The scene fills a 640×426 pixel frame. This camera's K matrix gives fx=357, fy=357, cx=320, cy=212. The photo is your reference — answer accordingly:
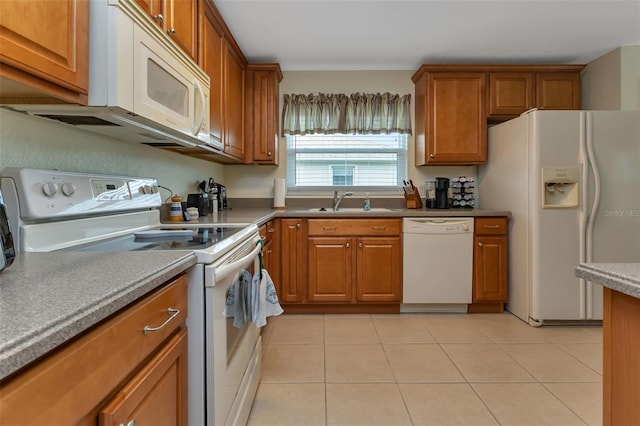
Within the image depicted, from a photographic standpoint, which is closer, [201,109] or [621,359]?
[621,359]

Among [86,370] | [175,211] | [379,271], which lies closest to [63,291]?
[86,370]

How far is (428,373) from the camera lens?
2023 mm

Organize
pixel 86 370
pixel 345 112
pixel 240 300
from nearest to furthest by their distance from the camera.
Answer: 1. pixel 86 370
2. pixel 240 300
3. pixel 345 112

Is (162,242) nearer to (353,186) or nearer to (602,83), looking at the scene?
(353,186)

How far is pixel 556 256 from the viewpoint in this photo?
8.89ft

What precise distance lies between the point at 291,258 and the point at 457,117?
1975mm

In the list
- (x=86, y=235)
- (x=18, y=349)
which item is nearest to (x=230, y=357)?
(x=86, y=235)

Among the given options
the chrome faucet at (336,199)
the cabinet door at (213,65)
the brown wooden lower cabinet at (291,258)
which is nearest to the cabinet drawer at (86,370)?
the cabinet door at (213,65)

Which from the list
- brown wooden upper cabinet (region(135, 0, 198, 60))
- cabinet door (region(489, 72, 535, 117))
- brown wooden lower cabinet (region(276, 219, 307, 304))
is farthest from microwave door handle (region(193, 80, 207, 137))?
cabinet door (region(489, 72, 535, 117))

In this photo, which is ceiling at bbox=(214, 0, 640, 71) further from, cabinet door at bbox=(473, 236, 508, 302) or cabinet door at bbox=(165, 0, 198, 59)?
cabinet door at bbox=(473, 236, 508, 302)

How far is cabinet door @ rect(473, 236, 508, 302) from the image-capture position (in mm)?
3010

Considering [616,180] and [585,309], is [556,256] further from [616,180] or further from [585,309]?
[616,180]

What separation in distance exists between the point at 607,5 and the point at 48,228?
3.41 meters

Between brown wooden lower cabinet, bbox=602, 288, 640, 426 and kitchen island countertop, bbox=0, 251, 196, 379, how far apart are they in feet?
3.50
